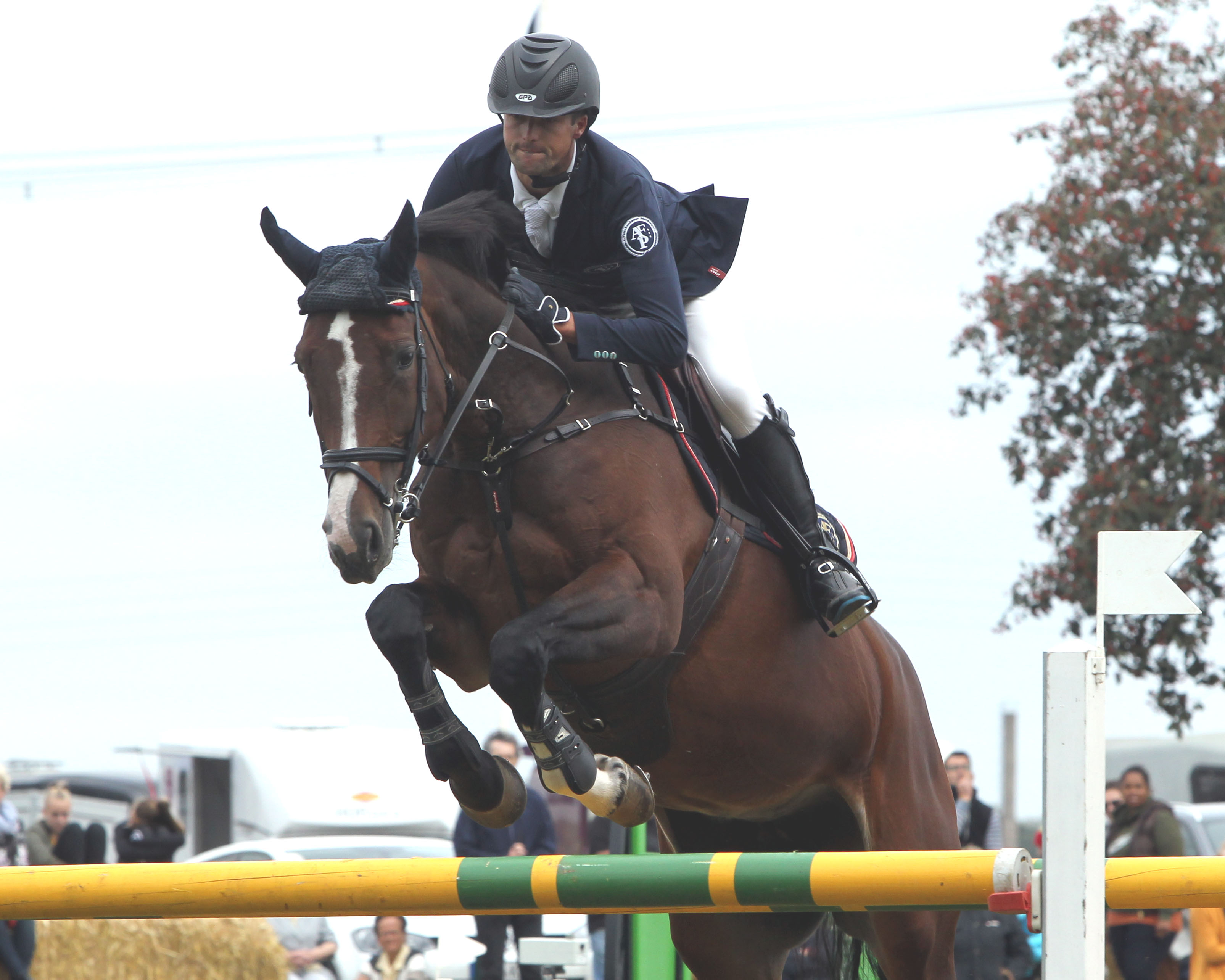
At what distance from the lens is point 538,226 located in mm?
3939

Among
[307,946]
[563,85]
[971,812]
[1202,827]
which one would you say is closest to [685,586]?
[563,85]

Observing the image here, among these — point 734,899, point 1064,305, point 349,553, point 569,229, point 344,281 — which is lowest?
point 734,899

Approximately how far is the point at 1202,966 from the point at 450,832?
7.25 metres

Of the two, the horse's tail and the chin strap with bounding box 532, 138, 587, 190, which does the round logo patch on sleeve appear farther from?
the horse's tail

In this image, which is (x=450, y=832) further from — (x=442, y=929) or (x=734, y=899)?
(x=734, y=899)

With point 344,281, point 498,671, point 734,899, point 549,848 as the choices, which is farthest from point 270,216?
point 549,848

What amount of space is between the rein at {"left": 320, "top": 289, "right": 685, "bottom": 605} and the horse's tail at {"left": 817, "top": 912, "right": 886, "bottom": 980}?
195 centimetres

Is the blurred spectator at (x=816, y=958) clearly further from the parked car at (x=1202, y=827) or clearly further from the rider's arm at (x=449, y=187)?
the parked car at (x=1202, y=827)

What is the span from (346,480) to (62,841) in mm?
5281

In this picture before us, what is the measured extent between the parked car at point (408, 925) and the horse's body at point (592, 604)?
6.54 feet

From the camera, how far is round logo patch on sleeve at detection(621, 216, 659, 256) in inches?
146

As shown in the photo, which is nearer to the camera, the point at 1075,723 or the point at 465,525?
the point at 1075,723

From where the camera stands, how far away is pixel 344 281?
3.42 metres

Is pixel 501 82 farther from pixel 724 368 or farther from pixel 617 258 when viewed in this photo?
pixel 724 368
